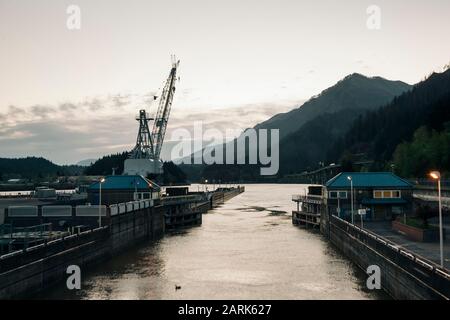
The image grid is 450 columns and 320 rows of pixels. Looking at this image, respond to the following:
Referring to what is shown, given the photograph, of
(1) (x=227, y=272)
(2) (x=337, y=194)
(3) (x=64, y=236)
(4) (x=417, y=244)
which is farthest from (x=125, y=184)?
(4) (x=417, y=244)

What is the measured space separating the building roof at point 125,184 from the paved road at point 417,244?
42.8 meters

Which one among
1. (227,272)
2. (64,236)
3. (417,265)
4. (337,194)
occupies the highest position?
(337,194)

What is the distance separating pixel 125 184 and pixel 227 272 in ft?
149

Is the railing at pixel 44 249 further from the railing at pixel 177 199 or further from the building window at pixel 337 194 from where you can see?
the building window at pixel 337 194

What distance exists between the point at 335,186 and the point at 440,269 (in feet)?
189

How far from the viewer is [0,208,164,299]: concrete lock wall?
36.1m

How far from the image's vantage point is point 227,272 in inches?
2110

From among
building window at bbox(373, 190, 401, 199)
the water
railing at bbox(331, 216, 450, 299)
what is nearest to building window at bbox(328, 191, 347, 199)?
building window at bbox(373, 190, 401, 199)

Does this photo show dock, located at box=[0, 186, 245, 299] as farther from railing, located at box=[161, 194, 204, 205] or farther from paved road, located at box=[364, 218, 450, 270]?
paved road, located at box=[364, 218, 450, 270]

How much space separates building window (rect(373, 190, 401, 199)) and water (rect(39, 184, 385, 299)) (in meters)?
14.0

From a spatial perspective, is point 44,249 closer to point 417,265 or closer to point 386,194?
point 417,265

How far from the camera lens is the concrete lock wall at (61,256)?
3612cm
